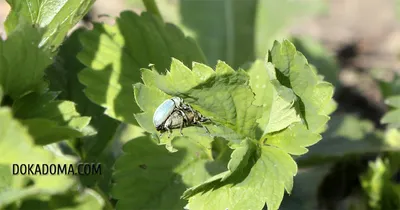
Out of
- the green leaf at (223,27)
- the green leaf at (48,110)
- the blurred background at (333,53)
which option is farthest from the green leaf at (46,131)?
the green leaf at (223,27)

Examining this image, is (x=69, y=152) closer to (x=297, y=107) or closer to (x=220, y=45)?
(x=297, y=107)

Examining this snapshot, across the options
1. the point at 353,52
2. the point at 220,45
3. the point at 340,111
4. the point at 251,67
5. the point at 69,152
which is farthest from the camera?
the point at 353,52

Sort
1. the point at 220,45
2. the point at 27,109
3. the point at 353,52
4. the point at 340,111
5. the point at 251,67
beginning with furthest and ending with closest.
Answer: the point at 353,52, the point at 340,111, the point at 220,45, the point at 251,67, the point at 27,109

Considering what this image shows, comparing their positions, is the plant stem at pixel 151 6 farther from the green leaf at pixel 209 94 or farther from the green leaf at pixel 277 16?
the green leaf at pixel 277 16

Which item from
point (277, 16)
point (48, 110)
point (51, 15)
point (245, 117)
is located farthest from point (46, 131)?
point (277, 16)

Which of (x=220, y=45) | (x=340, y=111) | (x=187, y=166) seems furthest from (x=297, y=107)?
(x=340, y=111)
